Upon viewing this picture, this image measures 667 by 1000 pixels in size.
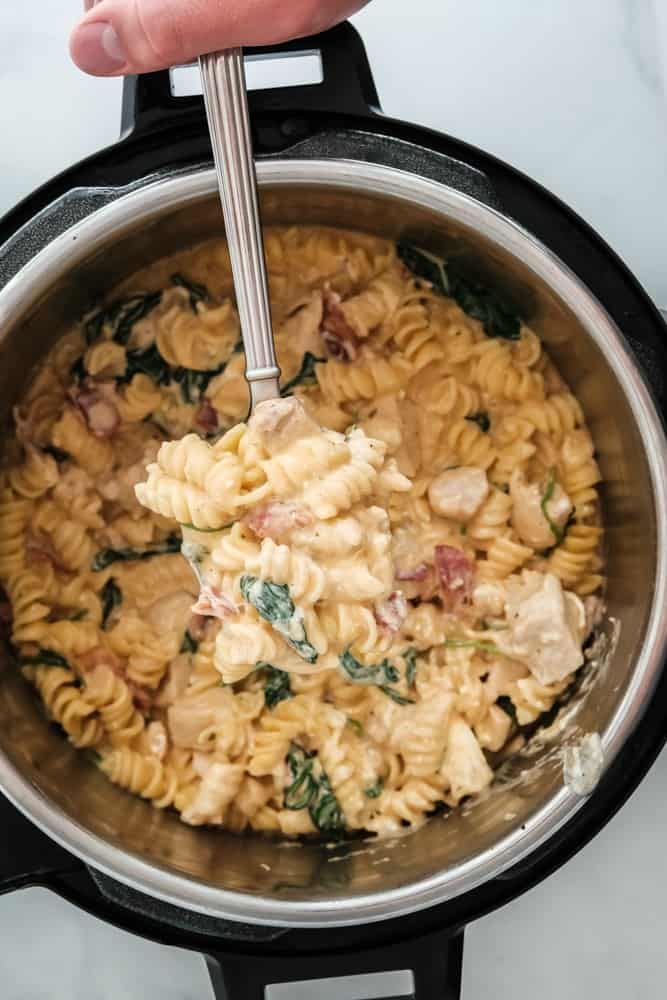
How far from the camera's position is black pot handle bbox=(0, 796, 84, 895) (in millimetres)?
1830

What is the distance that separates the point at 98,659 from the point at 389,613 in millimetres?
692

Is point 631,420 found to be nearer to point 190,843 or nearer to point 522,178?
point 522,178

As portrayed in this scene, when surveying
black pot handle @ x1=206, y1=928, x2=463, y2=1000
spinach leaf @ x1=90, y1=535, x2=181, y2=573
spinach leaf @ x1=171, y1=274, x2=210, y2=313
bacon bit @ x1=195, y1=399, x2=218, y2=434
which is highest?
spinach leaf @ x1=171, y1=274, x2=210, y2=313

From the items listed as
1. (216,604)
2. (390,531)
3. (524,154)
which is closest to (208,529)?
(216,604)

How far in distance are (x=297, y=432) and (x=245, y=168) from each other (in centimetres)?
43

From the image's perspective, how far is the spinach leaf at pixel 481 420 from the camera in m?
2.13

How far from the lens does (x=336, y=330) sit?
2.07 m

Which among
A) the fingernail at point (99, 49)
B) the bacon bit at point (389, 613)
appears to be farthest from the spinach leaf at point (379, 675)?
the fingernail at point (99, 49)

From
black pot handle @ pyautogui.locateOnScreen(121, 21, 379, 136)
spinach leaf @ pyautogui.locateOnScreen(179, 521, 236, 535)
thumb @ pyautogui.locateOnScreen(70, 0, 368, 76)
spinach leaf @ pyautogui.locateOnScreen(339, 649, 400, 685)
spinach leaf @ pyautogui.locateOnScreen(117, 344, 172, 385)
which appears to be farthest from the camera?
spinach leaf @ pyautogui.locateOnScreen(117, 344, 172, 385)

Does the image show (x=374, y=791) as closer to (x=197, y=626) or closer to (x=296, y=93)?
(x=197, y=626)

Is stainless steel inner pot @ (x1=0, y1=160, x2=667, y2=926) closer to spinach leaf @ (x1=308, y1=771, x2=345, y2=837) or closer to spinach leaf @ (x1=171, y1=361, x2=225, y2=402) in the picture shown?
spinach leaf @ (x1=308, y1=771, x2=345, y2=837)

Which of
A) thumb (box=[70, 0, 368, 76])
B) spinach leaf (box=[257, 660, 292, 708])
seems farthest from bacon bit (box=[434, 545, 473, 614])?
thumb (box=[70, 0, 368, 76])

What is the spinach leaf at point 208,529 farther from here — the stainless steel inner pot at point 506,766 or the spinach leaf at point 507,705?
the spinach leaf at point 507,705

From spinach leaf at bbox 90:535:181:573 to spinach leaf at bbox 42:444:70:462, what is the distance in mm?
211
